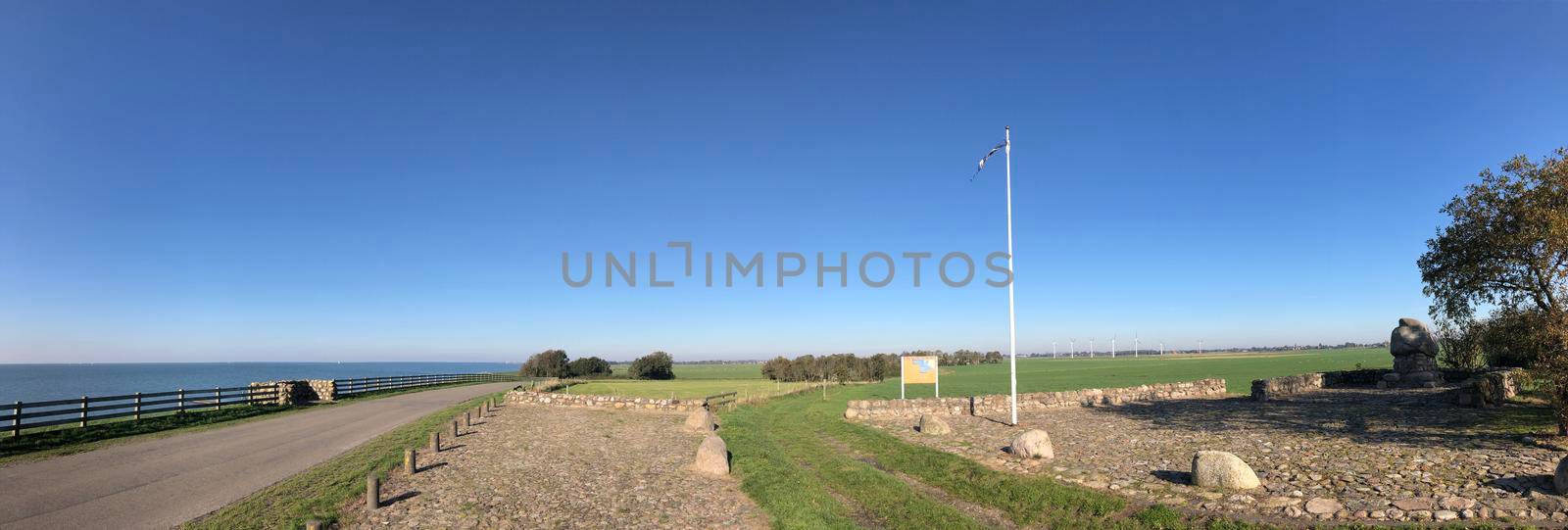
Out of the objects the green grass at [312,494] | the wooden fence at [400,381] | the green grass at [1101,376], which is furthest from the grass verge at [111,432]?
the green grass at [1101,376]

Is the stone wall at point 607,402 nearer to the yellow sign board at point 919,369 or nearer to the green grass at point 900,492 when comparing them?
the yellow sign board at point 919,369

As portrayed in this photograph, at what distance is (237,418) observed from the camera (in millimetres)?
27047

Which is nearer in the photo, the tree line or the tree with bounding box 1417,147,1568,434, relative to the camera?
the tree with bounding box 1417,147,1568,434

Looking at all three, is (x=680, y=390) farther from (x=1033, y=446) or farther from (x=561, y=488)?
(x=1033, y=446)

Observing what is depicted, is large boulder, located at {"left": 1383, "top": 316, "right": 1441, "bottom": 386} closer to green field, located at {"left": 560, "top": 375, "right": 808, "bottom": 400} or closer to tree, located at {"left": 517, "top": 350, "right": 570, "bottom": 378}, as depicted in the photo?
green field, located at {"left": 560, "top": 375, "right": 808, "bottom": 400}

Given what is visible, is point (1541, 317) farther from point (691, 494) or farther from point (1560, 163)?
point (691, 494)

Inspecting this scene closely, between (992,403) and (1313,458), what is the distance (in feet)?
43.4

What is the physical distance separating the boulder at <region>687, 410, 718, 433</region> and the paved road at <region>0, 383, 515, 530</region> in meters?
10.6

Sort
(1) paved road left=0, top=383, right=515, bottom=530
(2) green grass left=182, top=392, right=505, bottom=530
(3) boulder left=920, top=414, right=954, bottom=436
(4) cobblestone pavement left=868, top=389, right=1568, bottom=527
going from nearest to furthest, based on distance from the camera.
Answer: (4) cobblestone pavement left=868, top=389, right=1568, bottom=527
(2) green grass left=182, top=392, right=505, bottom=530
(1) paved road left=0, top=383, right=515, bottom=530
(3) boulder left=920, top=414, right=954, bottom=436

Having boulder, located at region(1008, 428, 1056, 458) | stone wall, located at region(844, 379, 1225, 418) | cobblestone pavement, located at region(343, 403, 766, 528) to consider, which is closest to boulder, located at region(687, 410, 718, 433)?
Result: cobblestone pavement, located at region(343, 403, 766, 528)

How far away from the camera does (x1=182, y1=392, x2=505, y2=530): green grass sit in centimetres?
1024

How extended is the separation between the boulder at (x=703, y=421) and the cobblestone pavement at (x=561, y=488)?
1927 millimetres

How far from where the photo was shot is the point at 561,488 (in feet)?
43.6

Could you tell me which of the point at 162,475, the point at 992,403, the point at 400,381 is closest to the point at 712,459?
the point at 162,475
